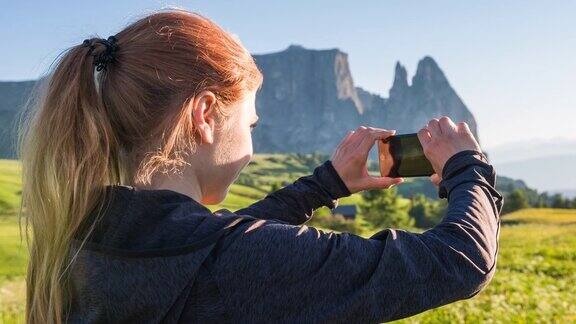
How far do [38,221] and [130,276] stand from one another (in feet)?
1.54

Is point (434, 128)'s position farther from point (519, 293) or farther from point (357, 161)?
point (519, 293)

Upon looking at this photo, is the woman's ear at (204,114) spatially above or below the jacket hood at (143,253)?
above

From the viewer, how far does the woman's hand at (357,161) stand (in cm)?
249

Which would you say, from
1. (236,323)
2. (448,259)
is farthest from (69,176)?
(448,259)

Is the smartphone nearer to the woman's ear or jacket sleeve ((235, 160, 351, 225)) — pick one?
jacket sleeve ((235, 160, 351, 225))

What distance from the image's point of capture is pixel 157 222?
175 centimetres

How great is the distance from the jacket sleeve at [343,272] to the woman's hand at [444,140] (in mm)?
296

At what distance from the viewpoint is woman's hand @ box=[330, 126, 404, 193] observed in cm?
249

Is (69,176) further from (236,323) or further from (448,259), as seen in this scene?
(448,259)

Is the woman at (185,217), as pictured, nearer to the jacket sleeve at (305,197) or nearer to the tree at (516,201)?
the jacket sleeve at (305,197)

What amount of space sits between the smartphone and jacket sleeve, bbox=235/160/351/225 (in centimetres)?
31

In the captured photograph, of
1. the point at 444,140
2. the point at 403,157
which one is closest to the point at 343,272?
the point at 444,140

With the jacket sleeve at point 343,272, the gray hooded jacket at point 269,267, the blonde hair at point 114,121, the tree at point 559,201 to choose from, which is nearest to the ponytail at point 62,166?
the blonde hair at point 114,121

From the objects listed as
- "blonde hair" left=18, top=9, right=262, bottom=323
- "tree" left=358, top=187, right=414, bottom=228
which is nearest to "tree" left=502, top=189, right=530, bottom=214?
"tree" left=358, top=187, right=414, bottom=228
